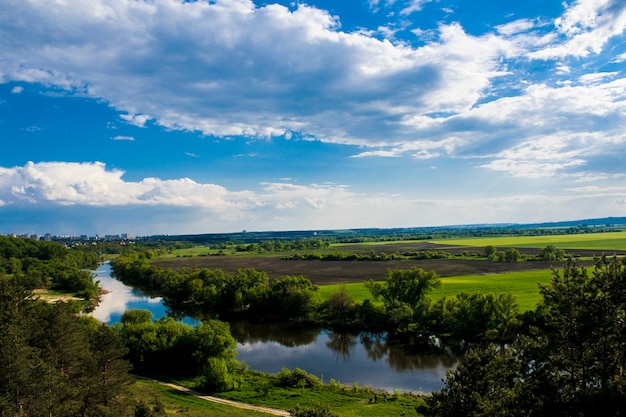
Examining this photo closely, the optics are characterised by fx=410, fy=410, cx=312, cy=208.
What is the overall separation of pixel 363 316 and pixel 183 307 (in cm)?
3743

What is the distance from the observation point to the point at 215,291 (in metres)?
72.4

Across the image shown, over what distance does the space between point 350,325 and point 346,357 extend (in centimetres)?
1197

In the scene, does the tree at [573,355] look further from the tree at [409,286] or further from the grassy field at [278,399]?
the tree at [409,286]

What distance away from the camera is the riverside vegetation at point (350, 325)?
1305cm

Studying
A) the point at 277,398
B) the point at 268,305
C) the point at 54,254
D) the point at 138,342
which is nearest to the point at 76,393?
the point at 277,398

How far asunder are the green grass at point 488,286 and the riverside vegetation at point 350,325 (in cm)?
1108

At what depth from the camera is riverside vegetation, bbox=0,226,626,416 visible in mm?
13047

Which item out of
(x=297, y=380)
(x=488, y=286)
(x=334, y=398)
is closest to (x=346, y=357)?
(x=297, y=380)

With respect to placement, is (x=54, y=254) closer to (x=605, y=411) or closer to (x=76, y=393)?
(x=76, y=393)

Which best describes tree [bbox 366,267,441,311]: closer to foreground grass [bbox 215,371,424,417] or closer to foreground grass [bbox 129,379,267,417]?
foreground grass [bbox 215,371,424,417]

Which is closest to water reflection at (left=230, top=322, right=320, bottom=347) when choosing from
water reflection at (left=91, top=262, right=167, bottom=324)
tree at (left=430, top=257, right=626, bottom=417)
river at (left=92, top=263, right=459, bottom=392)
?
river at (left=92, top=263, right=459, bottom=392)

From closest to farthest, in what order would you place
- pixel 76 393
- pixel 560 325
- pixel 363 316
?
pixel 560 325
pixel 76 393
pixel 363 316

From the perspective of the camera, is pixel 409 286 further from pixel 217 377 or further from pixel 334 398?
pixel 217 377

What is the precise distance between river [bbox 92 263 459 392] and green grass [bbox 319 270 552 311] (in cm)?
1309
